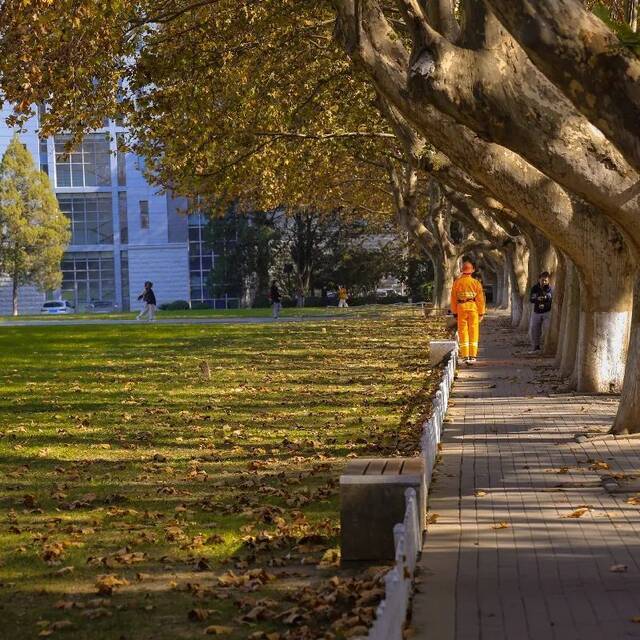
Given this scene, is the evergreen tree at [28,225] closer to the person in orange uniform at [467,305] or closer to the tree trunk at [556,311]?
the tree trunk at [556,311]

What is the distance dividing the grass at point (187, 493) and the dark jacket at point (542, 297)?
389cm

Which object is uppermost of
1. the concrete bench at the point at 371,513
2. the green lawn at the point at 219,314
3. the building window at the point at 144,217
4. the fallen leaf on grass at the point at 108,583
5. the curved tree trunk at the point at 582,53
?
the curved tree trunk at the point at 582,53

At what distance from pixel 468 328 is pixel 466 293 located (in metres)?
0.88

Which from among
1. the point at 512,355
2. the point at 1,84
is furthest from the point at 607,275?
the point at 512,355

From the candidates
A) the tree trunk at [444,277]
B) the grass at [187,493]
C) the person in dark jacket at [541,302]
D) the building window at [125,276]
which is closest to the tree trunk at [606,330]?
the grass at [187,493]

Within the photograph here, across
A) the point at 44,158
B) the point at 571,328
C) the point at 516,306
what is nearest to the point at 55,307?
the point at 44,158

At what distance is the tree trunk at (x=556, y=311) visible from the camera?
28.6 metres

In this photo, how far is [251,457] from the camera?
14461mm

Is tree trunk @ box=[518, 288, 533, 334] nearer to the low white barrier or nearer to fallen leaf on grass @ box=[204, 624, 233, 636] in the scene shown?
the low white barrier

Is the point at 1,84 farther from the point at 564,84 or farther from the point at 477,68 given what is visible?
the point at 564,84

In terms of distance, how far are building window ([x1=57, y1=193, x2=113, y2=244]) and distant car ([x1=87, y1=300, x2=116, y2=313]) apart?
434cm

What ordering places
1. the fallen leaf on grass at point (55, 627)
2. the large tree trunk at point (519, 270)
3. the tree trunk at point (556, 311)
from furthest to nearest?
1. the large tree trunk at point (519, 270)
2. the tree trunk at point (556, 311)
3. the fallen leaf on grass at point (55, 627)

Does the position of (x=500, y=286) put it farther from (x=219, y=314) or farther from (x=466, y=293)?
(x=466, y=293)

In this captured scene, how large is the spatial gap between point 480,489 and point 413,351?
2272 cm
